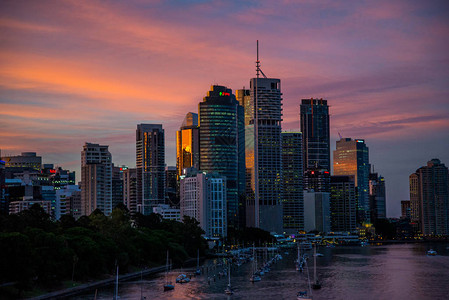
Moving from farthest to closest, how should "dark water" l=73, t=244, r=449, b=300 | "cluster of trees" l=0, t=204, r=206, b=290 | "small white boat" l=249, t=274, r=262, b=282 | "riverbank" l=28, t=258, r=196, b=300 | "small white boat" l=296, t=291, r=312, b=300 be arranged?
"small white boat" l=249, t=274, r=262, b=282
"dark water" l=73, t=244, r=449, b=300
"small white boat" l=296, t=291, r=312, b=300
"riverbank" l=28, t=258, r=196, b=300
"cluster of trees" l=0, t=204, r=206, b=290

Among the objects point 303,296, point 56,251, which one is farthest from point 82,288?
point 303,296

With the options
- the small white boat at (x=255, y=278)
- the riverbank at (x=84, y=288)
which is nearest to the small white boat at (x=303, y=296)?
the small white boat at (x=255, y=278)

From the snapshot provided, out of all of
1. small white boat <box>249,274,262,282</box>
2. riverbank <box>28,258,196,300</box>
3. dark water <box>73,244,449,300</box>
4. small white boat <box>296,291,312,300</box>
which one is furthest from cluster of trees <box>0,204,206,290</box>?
small white boat <box>296,291,312,300</box>

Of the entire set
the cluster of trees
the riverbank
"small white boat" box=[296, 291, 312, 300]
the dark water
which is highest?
the cluster of trees

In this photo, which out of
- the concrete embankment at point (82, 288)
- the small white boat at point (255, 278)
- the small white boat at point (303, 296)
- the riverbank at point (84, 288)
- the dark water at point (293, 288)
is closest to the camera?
the riverbank at point (84, 288)

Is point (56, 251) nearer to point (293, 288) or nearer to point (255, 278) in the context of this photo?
point (293, 288)

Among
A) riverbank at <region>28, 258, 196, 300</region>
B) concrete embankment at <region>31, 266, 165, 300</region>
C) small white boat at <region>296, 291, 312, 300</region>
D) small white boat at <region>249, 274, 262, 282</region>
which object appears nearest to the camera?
riverbank at <region>28, 258, 196, 300</region>

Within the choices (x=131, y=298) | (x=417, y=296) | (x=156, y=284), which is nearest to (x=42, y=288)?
(x=131, y=298)

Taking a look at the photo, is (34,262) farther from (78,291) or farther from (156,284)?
(156,284)

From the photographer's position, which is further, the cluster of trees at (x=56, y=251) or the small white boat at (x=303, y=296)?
the small white boat at (x=303, y=296)

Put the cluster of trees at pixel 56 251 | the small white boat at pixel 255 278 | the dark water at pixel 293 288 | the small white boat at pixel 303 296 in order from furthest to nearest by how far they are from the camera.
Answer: the small white boat at pixel 255 278 < the dark water at pixel 293 288 < the small white boat at pixel 303 296 < the cluster of trees at pixel 56 251

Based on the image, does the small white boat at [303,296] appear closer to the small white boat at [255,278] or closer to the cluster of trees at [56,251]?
the small white boat at [255,278]

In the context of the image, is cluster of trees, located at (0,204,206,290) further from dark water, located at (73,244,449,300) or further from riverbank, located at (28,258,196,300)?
dark water, located at (73,244,449,300)

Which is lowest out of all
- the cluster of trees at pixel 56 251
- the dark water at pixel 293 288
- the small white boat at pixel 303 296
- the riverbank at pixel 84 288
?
the dark water at pixel 293 288
